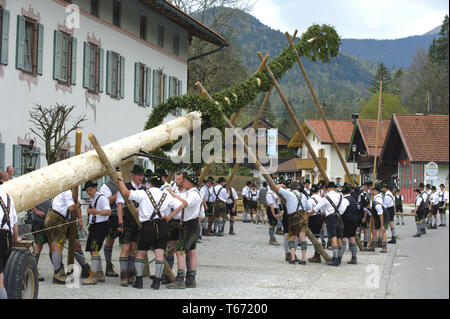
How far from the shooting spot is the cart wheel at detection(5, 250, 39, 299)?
734 cm

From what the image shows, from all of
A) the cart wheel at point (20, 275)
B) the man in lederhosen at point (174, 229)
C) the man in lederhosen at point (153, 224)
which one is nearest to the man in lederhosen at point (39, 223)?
the man in lederhosen at point (153, 224)

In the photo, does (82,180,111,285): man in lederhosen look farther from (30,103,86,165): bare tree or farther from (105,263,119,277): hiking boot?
(30,103,86,165): bare tree

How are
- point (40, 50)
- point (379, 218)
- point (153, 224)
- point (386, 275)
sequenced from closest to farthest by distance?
point (153, 224) < point (386, 275) < point (379, 218) < point (40, 50)

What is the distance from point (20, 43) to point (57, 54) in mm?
2404

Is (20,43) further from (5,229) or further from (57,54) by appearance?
(5,229)

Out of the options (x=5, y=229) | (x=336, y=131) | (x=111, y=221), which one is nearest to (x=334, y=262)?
(x=111, y=221)

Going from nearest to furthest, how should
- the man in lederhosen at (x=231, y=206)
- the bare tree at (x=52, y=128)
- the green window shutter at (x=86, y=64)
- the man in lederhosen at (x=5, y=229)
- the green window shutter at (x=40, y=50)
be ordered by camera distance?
the man in lederhosen at (x=5, y=229) < the bare tree at (x=52, y=128) < the green window shutter at (x=40, y=50) < the man in lederhosen at (x=231, y=206) < the green window shutter at (x=86, y=64)

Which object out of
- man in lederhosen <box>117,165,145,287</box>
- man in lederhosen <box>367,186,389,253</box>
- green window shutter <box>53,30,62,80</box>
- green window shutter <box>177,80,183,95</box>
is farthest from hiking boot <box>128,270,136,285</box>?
green window shutter <box>177,80,183,95</box>

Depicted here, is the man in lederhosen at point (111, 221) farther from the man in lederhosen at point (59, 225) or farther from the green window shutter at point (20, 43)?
the green window shutter at point (20, 43)

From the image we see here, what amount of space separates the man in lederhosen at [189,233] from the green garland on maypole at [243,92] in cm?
299

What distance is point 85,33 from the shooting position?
24812mm

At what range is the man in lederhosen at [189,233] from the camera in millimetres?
11016

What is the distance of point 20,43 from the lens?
2039 cm

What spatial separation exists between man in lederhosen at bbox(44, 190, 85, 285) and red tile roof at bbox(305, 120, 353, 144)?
59216 millimetres
